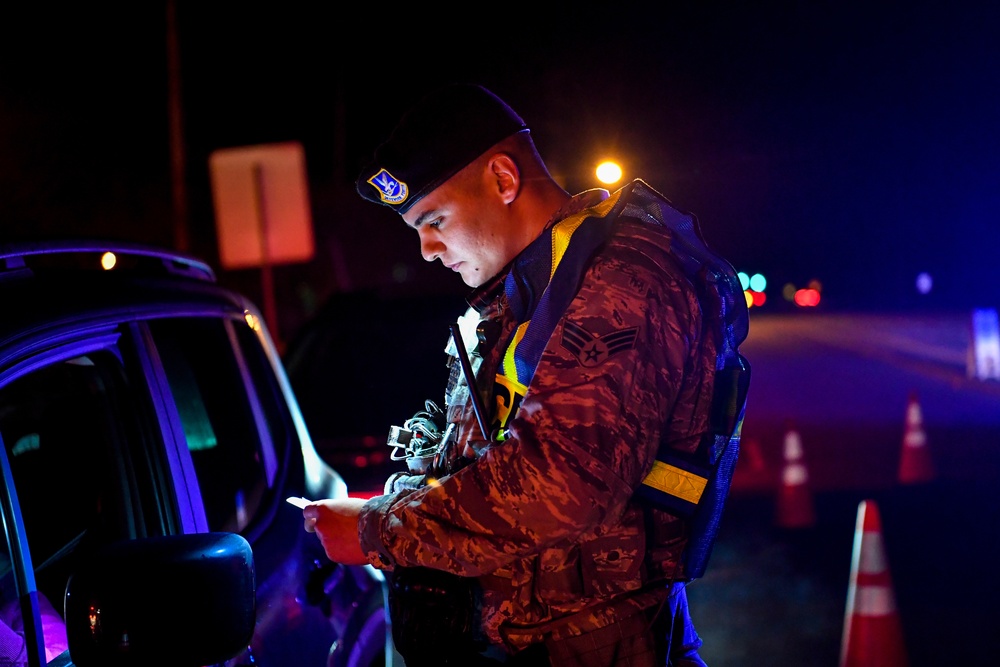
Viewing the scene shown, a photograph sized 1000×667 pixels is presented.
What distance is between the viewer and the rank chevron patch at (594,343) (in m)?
1.61

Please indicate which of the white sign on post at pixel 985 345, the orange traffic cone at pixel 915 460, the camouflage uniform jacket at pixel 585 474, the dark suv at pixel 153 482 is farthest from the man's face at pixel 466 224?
the white sign on post at pixel 985 345

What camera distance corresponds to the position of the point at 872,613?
152 inches

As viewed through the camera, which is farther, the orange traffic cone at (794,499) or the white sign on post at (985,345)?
the white sign on post at (985,345)

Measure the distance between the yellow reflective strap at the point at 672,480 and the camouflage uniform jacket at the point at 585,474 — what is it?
0.05 m

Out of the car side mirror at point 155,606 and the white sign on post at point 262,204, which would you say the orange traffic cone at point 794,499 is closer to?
the white sign on post at point 262,204

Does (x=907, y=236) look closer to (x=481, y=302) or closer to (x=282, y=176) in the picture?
(x=282, y=176)

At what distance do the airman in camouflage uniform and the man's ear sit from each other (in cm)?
11

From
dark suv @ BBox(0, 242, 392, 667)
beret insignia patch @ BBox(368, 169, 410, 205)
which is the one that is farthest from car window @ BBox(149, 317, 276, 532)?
beret insignia patch @ BBox(368, 169, 410, 205)

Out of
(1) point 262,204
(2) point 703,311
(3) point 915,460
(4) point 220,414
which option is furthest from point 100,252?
(3) point 915,460

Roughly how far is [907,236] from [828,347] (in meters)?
10.0

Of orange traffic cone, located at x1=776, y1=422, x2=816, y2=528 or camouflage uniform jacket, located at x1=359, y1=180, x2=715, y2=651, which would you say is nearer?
camouflage uniform jacket, located at x1=359, y1=180, x2=715, y2=651

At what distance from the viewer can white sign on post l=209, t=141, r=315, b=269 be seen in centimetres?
803

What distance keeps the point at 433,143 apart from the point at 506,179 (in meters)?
0.17

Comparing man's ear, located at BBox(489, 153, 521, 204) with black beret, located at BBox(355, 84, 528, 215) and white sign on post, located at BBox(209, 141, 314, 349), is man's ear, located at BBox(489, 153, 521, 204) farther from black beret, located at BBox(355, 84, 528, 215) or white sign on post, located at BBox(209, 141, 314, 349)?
white sign on post, located at BBox(209, 141, 314, 349)
